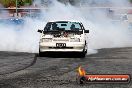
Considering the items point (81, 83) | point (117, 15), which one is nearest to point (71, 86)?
point (81, 83)

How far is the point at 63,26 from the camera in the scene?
56.7ft

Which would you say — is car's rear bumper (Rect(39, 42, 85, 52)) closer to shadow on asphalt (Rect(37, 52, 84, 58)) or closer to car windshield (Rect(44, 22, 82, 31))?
shadow on asphalt (Rect(37, 52, 84, 58))

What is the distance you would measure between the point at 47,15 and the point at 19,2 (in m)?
28.3

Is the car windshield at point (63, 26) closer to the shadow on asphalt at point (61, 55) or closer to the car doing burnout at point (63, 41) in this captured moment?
the car doing burnout at point (63, 41)

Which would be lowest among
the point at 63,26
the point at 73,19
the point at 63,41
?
the point at 73,19

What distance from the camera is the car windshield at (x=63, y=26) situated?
16.7 meters

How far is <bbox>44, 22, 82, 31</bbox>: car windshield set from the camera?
54.8ft

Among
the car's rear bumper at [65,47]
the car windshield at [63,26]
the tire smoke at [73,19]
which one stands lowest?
the tire smoke at [73,19]

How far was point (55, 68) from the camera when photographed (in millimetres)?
12133

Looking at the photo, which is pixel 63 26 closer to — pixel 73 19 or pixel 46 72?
pixel 46 72

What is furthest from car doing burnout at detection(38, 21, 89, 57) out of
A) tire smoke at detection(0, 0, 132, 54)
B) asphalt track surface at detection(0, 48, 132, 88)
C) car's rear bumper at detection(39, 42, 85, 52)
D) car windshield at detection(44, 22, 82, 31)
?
tire smoke at detection(0, 0, 132, 54)

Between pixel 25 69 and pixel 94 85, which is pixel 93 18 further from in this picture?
pixel 94 85

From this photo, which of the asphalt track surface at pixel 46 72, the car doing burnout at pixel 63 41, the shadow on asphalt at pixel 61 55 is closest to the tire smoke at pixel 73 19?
the shadow on asphalt at pixel 61 55

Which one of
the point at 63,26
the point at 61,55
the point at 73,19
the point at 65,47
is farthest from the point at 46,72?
the point at 73,19
